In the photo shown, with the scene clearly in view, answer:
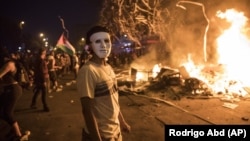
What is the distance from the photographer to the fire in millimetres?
12734

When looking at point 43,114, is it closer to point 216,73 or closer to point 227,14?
point 216,73

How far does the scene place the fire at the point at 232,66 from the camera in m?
12.7

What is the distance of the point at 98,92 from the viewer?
3.29m

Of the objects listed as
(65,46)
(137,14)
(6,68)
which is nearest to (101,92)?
(6,68)

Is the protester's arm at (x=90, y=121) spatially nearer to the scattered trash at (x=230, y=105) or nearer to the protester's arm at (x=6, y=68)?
the protester's arm at (x=6, y=68)

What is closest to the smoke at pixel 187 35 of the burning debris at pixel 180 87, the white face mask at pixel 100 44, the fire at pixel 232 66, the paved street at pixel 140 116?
the fire at pixel 232 66

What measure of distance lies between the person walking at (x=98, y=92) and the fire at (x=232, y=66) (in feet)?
31.9

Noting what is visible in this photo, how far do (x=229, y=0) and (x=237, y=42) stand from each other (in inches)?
219

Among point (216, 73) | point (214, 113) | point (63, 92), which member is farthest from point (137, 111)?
point (216, 73)

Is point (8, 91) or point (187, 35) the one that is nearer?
point (8, 91)

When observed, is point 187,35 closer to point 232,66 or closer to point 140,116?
point 232,66

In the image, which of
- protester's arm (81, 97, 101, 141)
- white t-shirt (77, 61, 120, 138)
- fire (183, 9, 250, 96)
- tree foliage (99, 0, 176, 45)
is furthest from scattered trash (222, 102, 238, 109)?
tree foliage (99, 0, 176, 45)

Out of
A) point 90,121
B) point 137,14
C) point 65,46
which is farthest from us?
point 137,14

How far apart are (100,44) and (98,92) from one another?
601mm
